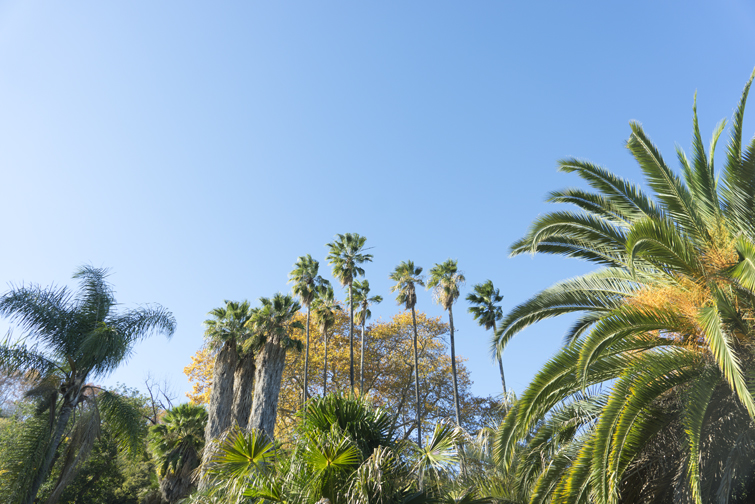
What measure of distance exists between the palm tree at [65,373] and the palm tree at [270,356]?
5.67 m

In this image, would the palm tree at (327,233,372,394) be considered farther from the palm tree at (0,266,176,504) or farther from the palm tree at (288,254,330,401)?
the palm tree at (0,266,176,504)

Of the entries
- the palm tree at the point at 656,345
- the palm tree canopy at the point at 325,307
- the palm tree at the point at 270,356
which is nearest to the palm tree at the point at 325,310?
the palm tree canopy at the point at 325,307

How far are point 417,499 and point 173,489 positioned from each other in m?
14.5

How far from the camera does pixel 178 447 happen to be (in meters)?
18.7

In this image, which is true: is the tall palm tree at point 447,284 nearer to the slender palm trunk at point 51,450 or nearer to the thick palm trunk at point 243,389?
the thick palm trunk at point 243,389

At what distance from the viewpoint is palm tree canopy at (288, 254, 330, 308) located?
2994 centimetres

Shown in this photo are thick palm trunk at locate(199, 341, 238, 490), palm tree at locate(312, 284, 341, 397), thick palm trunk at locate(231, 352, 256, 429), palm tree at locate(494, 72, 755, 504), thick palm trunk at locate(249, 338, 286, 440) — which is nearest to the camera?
palm tree at locate(494, 72, 755, 504)

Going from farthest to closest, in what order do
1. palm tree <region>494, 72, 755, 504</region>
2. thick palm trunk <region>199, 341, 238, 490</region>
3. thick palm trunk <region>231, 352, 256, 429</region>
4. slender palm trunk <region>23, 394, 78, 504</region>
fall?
1. thick palm trunk <region>231, 352, 256, 429</region>
2. thick palm trunk <region>199, 341, 238, 490</region>
3. slender palm trunk <region>23, 394, 78, 504</region>
4. palm tree <region>494, 72, 755, 504</region>

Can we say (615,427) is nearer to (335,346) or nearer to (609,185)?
(609,185)

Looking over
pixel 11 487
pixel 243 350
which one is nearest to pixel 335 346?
pixel 243 350

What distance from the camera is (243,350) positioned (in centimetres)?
2088

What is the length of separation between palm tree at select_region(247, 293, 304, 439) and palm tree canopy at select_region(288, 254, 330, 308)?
20.6 feet

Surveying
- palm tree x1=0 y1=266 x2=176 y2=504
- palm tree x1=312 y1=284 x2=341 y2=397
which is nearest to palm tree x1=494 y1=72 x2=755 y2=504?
palm tree x1=0 y1=266 x2=176 y2=504

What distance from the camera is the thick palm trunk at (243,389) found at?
19.6 metres
